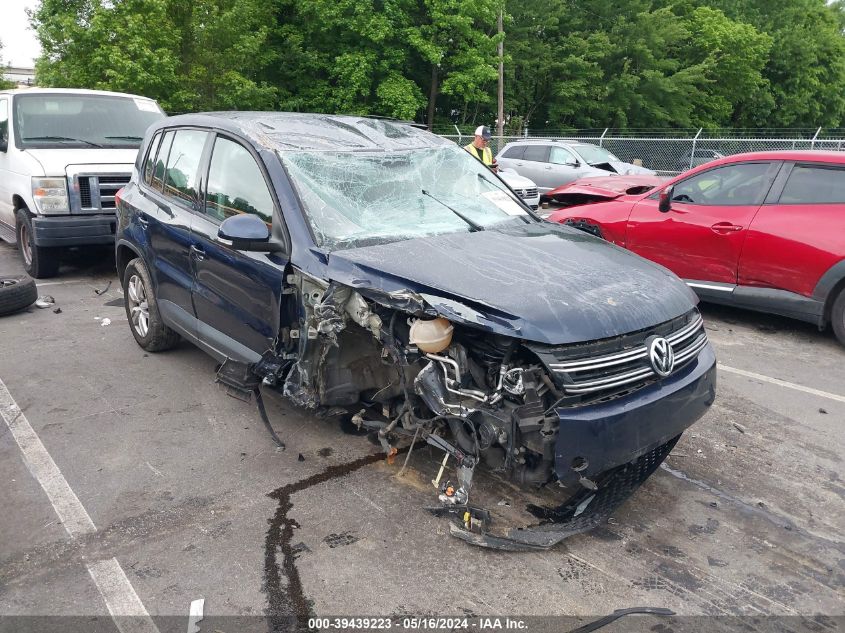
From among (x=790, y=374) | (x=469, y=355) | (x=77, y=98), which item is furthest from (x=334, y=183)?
(x=77, y=98)

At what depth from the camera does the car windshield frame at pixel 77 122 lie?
8266 millimetres

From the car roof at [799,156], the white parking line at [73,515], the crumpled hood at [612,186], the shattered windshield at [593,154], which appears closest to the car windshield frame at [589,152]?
the shattered windshield at [593,154]

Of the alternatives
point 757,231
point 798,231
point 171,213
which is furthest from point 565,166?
point 171,213

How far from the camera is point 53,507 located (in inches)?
137

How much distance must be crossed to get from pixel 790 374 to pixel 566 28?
3311 cm

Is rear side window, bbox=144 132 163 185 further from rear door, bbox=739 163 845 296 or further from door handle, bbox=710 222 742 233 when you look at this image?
rear door, bbox=739 163 845 296

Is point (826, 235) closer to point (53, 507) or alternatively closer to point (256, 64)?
point (53, 507)

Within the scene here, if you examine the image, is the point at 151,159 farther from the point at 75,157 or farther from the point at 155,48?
the point at 155,48

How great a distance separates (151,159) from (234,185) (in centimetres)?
161

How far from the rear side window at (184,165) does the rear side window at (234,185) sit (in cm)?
24

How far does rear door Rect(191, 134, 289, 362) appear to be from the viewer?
3898mm

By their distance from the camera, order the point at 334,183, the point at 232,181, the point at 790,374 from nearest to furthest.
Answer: the point at 334,183
the point at 232,181
the point at 790,374

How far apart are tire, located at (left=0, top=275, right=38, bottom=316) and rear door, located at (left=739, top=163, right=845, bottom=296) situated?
707 centimetres

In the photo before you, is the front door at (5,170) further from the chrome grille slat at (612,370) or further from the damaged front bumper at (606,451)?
the chrome grille slat at (612,370)
